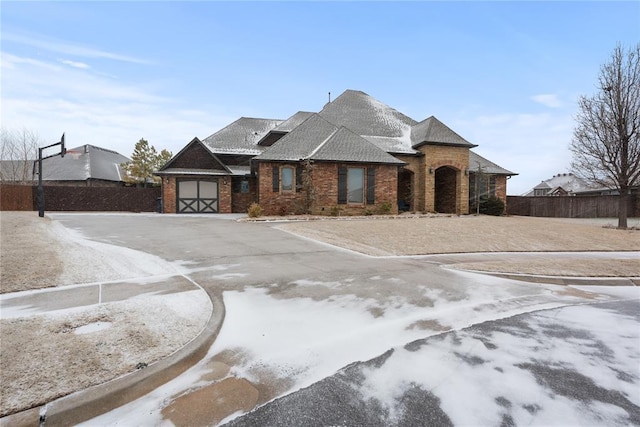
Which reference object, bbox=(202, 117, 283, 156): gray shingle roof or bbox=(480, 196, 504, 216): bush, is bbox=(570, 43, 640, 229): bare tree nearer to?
bbox=(480, 196, 504, 216): bush

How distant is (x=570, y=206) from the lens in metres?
27.0

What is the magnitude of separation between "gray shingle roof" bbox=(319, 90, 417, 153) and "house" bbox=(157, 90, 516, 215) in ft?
0.27

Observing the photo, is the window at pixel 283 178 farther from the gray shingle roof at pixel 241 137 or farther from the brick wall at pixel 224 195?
the gray shingle roof at pixel 241 137

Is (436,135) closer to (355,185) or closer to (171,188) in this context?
(355,185)

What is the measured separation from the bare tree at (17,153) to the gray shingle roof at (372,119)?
1329 inches

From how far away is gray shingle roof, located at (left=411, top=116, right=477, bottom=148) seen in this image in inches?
824

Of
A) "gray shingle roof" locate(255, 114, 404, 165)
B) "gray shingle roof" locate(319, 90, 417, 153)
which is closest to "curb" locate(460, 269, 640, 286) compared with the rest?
"gray shingle roof" locate(255, 114, 404, 165)

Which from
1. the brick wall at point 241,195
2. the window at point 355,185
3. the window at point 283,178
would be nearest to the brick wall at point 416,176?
the window at point 355,185

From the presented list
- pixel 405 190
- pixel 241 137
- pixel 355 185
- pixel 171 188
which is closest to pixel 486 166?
pixel 405 190

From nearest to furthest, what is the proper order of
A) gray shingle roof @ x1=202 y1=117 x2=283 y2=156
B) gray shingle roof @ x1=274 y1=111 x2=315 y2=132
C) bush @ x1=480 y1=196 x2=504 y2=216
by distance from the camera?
bush @ x1=480 y1=196 x2=504 y2=216
gray shingle roof @ x1=202 y1=117 x2=283 y2=156
gray shingle roof @ x1=274 y1=111 x2=315 y2=132

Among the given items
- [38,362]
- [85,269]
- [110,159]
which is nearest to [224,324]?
→ [38,362]

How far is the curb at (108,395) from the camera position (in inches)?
79.2

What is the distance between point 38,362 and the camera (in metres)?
2.57

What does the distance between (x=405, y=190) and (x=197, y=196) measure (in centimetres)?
Result: 1534
